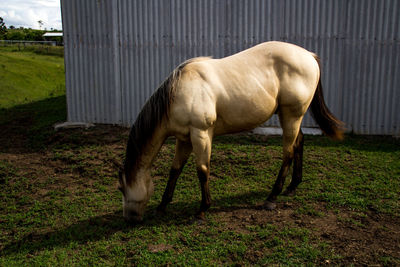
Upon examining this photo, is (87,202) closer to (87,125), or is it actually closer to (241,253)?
(241,253)

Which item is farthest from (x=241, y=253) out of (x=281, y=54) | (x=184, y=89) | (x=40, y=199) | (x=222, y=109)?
(x=40, y=199)

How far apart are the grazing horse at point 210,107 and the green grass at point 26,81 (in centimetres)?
825

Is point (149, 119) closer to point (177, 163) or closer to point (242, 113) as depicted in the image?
point (177, 163)

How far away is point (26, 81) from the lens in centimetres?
1354

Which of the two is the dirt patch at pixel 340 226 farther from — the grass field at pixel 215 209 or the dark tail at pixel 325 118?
the dark tail at pixel 325 118

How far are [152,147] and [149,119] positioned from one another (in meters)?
0.34

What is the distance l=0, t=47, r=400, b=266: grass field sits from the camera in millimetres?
3521

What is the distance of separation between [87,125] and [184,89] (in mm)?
4693

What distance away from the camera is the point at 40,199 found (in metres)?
4.91

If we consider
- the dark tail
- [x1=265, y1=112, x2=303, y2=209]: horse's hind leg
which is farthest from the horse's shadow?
the dark tail

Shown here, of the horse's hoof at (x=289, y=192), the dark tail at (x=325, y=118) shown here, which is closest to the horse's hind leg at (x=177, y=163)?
the horse's hoof at (x=289, y=192)

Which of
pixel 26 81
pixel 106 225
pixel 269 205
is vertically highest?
pixel 26 81

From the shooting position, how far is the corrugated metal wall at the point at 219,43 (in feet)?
23.7

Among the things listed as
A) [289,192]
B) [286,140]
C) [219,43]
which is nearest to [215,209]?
[289,192]
